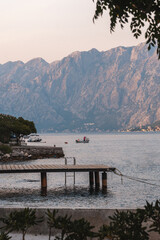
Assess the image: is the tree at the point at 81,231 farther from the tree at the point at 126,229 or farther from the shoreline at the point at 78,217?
the shoreline at the point at 78,217

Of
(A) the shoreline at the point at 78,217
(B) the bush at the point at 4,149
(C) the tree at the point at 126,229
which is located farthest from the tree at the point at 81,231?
(B) the bush at the point at 4,149

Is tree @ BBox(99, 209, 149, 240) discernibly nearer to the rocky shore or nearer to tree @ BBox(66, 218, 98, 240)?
tree @ BBox(66, 218, 98, 240)

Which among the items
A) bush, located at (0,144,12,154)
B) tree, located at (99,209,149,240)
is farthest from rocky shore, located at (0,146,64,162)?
tree, located at (99,209,149,240)

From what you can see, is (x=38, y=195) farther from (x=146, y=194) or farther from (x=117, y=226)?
(x=117, y=226)

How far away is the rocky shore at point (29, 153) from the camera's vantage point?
91450 mm

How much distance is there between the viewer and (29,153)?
346 ft

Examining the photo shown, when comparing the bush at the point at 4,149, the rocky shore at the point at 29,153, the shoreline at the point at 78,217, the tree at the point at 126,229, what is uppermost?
the tree at the point at 126,229

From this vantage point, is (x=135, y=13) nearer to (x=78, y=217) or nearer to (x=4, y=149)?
(x=78, y=217)

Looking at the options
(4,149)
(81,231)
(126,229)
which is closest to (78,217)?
(126,229)

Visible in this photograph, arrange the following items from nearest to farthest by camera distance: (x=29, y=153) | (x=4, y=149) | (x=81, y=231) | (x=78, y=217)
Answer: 1. (x=81, y=231)
2. (x=78, y=217)
3. (x=4, y=149)
4. (x=29, y=153)

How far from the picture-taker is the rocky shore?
300ft

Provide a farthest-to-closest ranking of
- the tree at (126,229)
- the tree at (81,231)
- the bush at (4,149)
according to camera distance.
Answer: the bush at (4,149) < the tree at (126,229) < the tree at (81,231)

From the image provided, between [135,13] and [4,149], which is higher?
[135,13]

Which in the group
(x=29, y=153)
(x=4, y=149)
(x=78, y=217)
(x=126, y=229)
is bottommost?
(x=29, y=153)
